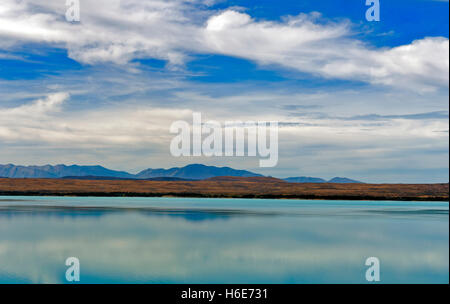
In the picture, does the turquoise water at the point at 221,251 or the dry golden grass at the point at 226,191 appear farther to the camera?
the dry golden grass at the point at 226,191

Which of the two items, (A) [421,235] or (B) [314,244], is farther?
(A) [421,235]

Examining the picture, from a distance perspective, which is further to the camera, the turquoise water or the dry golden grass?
the dry golden grass

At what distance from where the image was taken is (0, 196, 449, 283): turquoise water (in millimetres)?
15930

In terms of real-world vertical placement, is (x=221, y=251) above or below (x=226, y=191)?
below

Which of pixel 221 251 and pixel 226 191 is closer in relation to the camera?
pixel 221 251

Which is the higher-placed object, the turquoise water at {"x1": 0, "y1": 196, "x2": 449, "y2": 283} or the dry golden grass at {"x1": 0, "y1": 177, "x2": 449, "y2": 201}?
the dry golden grass at {"x1": 0, "y1": 177, "x2": 449, "y2": 201}

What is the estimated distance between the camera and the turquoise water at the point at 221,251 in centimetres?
1593

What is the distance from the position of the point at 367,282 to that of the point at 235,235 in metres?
11.3

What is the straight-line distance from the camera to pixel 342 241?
23.6 meters

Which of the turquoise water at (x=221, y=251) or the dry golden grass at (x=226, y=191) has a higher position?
the dry golden grass at (x=226, y=191)

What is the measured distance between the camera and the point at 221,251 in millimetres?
20766

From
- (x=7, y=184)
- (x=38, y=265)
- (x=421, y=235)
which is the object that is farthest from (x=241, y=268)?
(x=7, y=184)
